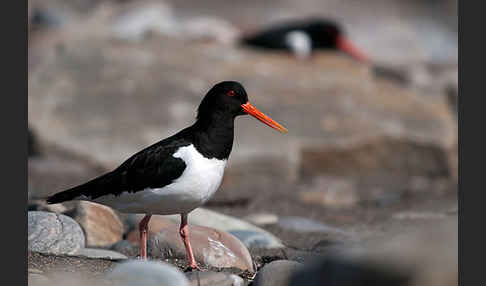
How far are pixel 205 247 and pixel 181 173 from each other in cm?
74

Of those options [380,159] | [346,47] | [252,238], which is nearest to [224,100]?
[252,238]

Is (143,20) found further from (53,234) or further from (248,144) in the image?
(53,234)

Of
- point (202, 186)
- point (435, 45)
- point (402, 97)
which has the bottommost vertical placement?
point (202, 186)

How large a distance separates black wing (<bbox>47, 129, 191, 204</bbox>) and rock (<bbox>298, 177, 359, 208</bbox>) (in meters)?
4.19

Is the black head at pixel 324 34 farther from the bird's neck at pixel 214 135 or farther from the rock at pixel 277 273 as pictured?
the rock at pixel 277 273

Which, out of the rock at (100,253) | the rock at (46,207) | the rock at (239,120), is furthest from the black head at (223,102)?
the rock at (239,120)

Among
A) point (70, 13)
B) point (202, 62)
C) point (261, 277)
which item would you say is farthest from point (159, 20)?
point (261, 277)

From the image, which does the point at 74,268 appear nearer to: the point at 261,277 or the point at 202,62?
the point at 261,277

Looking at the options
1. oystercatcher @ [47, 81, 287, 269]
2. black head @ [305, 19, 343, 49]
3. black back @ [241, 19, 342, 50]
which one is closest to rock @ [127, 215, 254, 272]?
oystercatcher @ [47, 81, 287, 269]

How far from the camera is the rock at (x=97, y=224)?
6.60 metres

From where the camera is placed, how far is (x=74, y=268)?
17.4 ft

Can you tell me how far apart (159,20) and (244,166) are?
7.56m

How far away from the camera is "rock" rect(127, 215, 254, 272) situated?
588 centimetres

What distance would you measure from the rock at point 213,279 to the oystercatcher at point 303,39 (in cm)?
886
